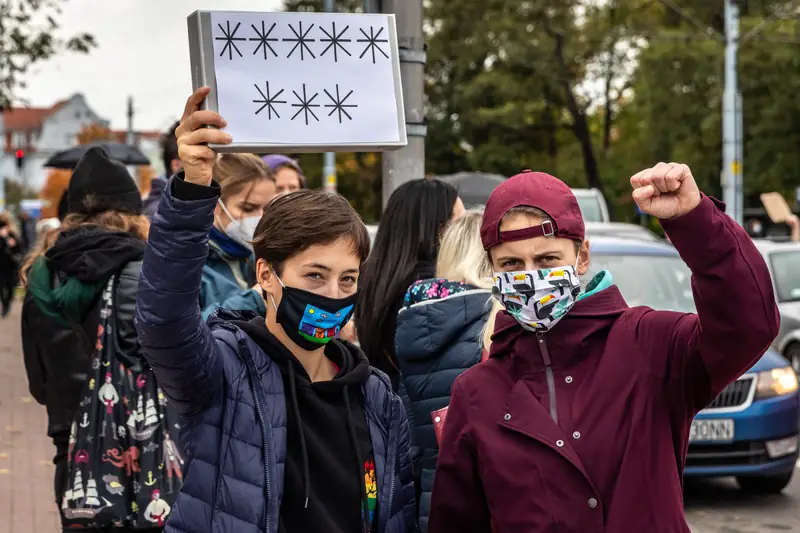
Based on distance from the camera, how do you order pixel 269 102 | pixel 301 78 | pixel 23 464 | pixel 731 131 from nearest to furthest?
pixel 269 102 < pixel 301 78 < pixel 23 464 < pixel 731 131

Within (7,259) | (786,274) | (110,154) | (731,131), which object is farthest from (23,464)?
(731,131)

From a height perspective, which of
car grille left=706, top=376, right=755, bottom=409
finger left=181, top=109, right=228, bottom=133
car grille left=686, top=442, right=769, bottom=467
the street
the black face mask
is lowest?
the street

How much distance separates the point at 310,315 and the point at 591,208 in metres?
17.3

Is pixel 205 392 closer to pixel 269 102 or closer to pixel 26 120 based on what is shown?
pixel 269 102

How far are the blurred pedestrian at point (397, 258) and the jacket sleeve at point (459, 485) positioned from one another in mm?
1509

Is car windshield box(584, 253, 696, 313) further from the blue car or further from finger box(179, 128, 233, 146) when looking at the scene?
finger box(179, 128, 233, 146)

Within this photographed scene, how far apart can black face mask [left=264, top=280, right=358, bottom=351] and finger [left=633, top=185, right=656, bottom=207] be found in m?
0.83

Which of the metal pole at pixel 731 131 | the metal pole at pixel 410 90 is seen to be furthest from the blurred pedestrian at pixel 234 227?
the metal pole at pixel 731 131

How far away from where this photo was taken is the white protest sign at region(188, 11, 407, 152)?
3.00 metres

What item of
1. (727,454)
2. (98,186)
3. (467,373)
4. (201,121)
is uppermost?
(201,121)

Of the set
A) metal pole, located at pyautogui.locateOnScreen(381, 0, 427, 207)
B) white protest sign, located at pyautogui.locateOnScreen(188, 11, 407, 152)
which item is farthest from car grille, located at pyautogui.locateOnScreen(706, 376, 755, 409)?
white protest sign, located at pyautogui.locateOnScreen(188, 11, 407, 152)

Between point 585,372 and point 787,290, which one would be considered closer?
point 585,372

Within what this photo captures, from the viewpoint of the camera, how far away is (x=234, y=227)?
4.82 meters

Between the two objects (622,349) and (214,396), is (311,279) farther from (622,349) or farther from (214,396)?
(622,349)
